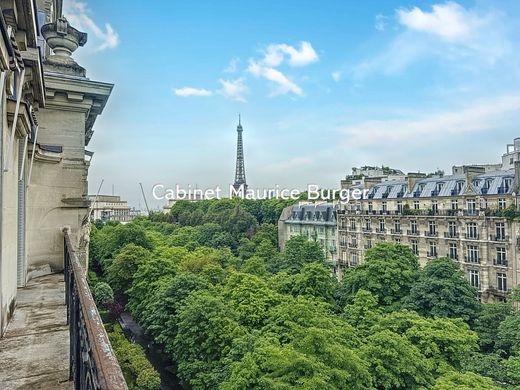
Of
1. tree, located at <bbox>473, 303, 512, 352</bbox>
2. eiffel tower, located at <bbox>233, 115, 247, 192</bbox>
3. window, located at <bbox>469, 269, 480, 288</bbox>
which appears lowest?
tree, located at <bbox>473, 303, 512, 352</bbox>

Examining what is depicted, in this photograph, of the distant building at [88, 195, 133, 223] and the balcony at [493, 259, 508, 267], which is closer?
the balcony at [493, 259, 508, 267]

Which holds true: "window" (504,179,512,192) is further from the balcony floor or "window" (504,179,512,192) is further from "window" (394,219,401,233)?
the balcony floor

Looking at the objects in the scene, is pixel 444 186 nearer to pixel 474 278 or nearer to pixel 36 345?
pixel 474 278

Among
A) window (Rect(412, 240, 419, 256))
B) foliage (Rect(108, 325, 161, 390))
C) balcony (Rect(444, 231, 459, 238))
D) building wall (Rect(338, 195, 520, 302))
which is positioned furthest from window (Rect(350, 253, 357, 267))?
foliage (Rect(108, 325, 161, 390))

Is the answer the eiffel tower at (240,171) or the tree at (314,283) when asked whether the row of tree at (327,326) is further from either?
the eiffel tower at (240,171)

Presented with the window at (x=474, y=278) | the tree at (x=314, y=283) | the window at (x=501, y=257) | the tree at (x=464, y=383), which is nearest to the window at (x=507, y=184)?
the window at (x=501, y=257)

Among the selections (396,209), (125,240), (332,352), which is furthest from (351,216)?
(332,352)

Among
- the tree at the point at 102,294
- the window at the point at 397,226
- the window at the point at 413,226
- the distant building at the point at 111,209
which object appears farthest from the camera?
the distant building at the point at 111,209
